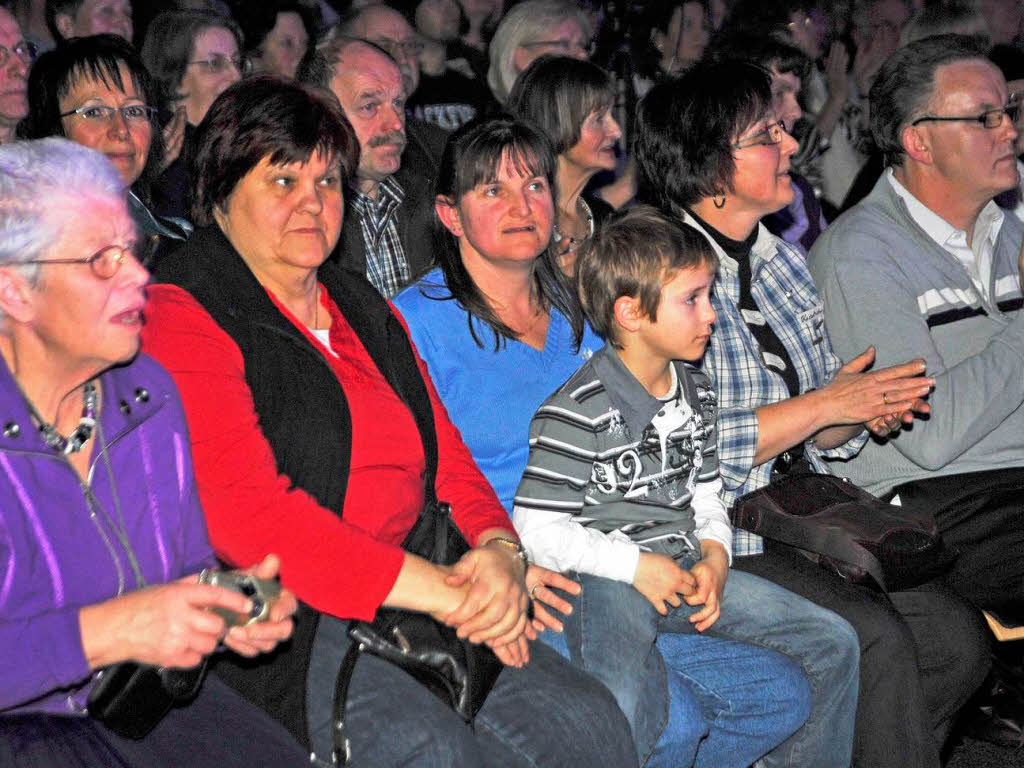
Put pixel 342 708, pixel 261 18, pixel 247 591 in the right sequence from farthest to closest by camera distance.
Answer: pixel 261 18
pixel 342 708
pixel 247 591

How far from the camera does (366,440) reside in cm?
251

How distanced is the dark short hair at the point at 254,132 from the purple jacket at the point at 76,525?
1.62ft

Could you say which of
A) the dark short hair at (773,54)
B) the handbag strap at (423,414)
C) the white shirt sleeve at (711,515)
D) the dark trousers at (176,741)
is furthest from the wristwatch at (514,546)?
the dark short hair at (773,54)

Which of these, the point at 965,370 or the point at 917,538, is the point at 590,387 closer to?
the point at 917,538

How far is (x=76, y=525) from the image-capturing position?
2.02 m

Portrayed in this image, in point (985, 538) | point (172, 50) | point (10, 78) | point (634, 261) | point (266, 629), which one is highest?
point (172, 50)

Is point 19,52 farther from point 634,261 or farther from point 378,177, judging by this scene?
point 634,261

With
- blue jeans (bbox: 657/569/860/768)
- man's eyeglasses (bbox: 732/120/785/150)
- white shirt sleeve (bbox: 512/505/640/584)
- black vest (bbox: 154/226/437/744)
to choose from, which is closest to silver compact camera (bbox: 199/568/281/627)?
black vest (bbox: 154/226/437/744)

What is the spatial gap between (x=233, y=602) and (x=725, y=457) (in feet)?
4.89

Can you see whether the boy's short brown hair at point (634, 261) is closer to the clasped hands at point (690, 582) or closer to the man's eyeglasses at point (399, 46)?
the clasped hands at point (690, 582)

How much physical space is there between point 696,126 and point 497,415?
1.08 m

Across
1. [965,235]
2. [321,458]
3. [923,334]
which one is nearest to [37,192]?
[321,458]

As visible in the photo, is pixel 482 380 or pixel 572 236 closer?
pixel 482 380

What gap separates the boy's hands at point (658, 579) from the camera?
2.67 m
